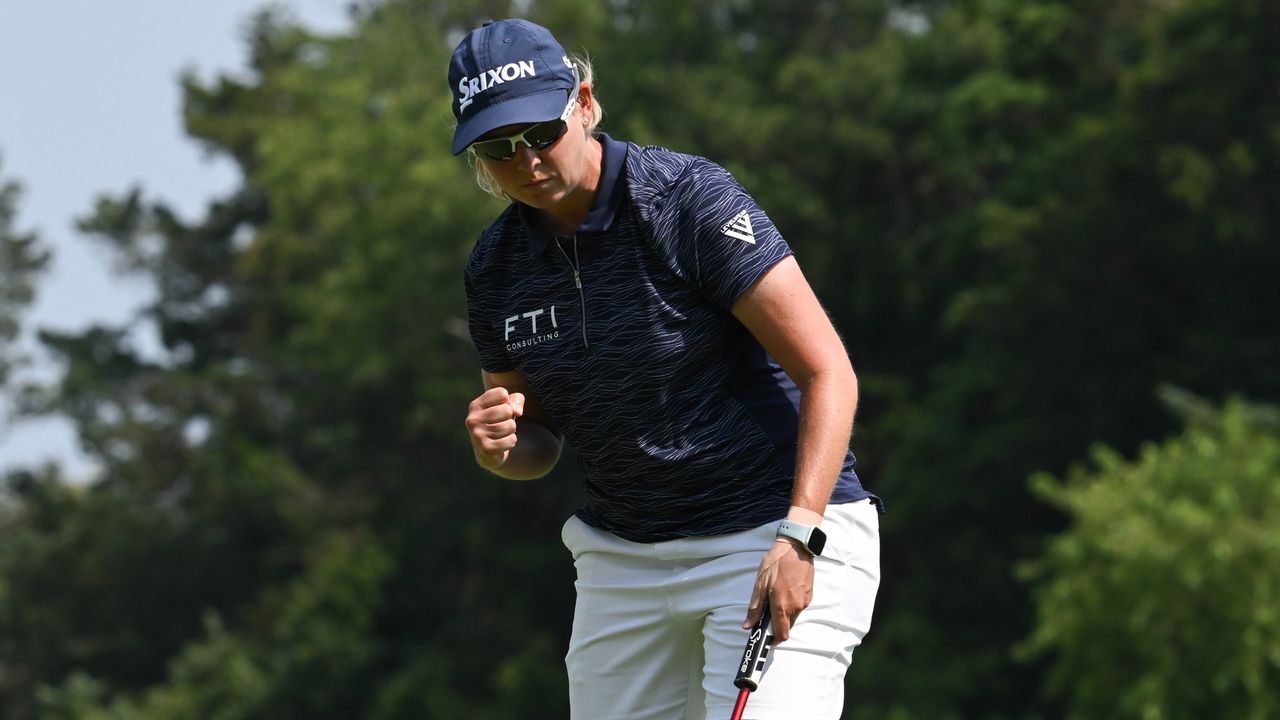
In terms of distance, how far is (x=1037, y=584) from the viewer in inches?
1083

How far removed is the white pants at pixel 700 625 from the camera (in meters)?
3.54

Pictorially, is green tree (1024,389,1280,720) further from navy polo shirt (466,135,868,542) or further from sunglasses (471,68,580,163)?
sunglasses (471,68,580,163)

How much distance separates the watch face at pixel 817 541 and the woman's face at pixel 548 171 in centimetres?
76

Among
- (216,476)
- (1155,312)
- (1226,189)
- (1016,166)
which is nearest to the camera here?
(1226,189)

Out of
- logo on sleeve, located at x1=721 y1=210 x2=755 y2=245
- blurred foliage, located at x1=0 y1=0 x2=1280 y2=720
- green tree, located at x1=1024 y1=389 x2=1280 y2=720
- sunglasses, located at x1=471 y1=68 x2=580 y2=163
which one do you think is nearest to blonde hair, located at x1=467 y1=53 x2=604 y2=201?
sunglasses, located at x1=471 y1=68 x2=580 y2=163

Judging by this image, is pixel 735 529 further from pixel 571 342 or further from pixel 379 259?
pixel 379 259

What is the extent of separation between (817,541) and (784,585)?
0.10 meters

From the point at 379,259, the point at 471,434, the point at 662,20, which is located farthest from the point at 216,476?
the point at 471,434

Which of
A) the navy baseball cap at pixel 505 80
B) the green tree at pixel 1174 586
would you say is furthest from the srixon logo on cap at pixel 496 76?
the green tree at pixel 1174 586

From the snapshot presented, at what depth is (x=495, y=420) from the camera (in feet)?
12.0

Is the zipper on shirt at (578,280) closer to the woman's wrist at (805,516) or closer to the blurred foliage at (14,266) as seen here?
the woman's wrist at (805,516)

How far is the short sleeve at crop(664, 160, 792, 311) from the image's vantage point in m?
3.48

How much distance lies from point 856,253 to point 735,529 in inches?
1068

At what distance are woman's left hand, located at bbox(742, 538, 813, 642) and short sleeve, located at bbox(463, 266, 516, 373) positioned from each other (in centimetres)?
70
